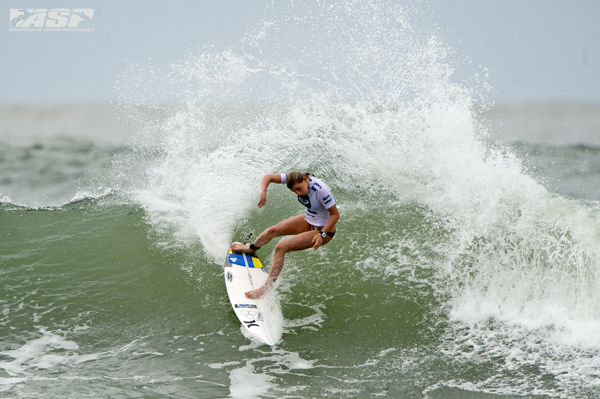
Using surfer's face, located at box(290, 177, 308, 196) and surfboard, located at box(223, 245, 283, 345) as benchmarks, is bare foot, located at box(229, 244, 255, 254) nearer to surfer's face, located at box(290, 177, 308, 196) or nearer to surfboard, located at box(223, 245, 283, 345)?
surfboard, located at box(223, 245, 283, 345)

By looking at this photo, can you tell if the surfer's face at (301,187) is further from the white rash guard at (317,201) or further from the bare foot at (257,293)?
the bare foot at (257,293)

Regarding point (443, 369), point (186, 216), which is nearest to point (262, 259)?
point (186, 216)

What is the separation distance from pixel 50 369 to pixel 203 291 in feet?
6.11

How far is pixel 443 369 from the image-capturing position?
450 cm

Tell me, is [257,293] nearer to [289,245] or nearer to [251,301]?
[251,301]

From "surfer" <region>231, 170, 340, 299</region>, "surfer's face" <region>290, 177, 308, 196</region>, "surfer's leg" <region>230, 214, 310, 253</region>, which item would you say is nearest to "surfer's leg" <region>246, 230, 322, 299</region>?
"surfer" <region>231, 170, 340, 299</region>

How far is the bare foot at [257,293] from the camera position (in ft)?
17.4

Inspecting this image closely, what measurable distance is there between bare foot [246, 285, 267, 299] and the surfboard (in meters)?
0.05

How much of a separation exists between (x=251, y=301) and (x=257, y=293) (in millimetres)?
120

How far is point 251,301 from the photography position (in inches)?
207

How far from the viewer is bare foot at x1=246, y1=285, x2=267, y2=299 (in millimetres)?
5293

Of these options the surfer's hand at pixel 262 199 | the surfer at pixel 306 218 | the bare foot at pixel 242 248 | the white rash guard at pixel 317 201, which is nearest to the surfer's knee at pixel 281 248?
the surfer at pixel 306 218

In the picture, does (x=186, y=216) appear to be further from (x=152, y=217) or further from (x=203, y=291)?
(x=203, y=291)

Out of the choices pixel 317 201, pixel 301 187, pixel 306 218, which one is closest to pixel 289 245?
pixel 306 218
